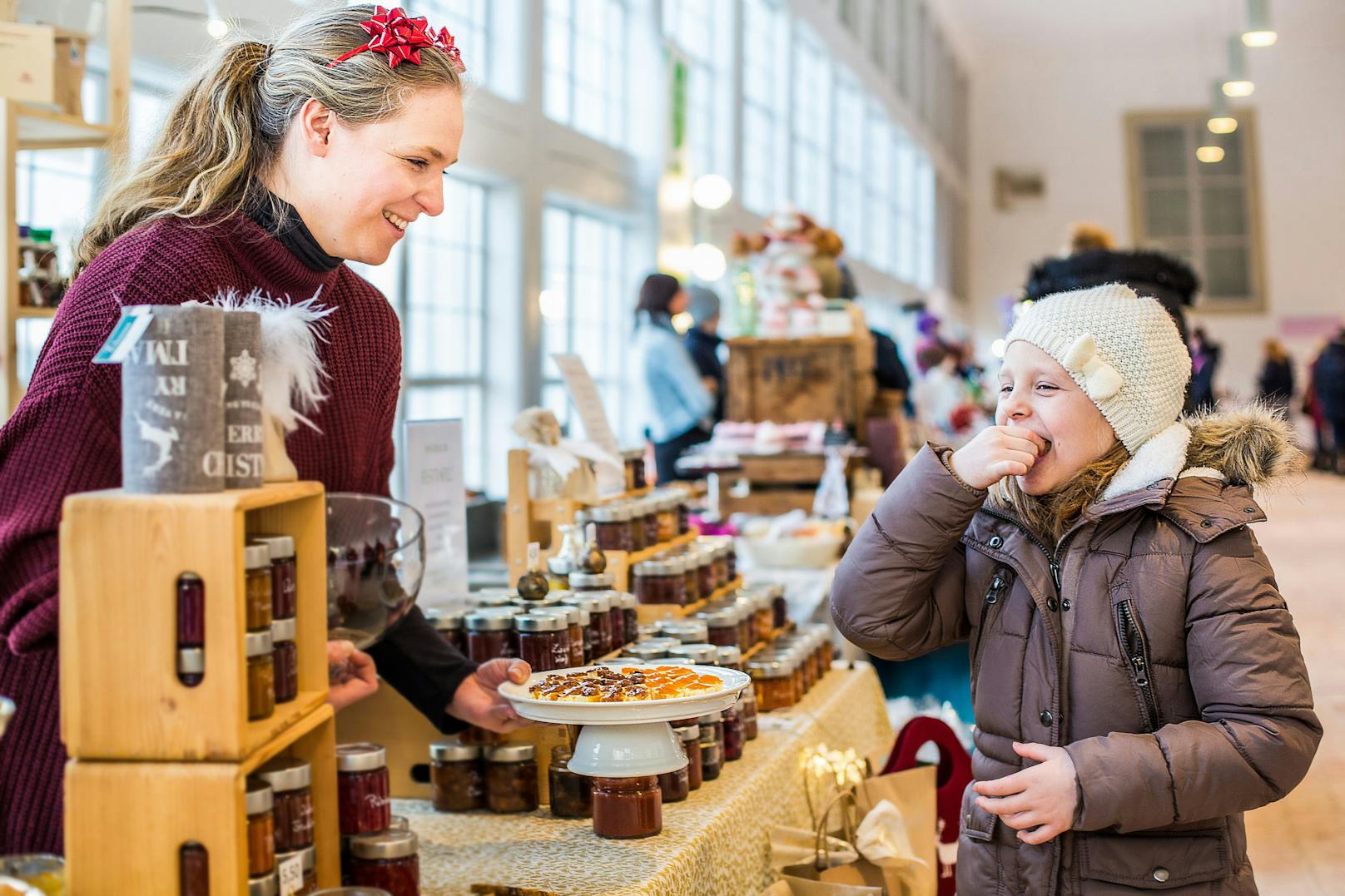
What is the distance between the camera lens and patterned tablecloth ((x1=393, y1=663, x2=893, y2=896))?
183 centimetres

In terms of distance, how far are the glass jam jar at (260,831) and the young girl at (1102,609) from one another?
2.83 ft

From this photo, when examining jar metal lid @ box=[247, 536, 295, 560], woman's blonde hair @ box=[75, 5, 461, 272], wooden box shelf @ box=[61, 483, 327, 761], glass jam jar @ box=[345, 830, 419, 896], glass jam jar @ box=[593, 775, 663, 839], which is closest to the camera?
wooden box shelf @ box=[61, 483, 327, 761]

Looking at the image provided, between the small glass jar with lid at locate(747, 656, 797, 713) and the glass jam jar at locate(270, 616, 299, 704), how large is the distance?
1447 millimetres

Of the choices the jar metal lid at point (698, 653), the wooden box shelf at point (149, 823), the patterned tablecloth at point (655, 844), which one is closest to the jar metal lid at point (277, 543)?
the wooden box shelf at point (149, 823)

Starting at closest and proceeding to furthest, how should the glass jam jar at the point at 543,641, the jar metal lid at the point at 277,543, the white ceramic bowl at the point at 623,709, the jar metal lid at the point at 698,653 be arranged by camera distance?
the jar metal lid at the point at 277,543
the white ceramic bowl at the point at 623,709
the glass jam jar at the point at 543,641
the jar metal lid at the point at 698,653

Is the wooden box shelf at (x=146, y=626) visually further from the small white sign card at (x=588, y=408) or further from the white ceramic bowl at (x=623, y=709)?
the small white sign card at (x=588, y=408)

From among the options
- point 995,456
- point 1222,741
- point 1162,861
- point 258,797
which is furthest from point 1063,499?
point 258,797

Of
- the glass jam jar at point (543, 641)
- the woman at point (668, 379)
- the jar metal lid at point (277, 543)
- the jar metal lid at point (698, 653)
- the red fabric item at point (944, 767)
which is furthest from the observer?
the woman at point (668, 379)

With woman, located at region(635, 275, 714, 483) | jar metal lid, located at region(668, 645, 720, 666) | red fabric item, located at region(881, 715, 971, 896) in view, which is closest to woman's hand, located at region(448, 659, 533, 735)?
jar metal lid, located at region(668, 645, 720, 666)

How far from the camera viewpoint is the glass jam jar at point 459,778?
2.20 meters

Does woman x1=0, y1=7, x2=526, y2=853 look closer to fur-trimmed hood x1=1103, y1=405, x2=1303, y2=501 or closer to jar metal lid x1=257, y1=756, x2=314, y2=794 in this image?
jar metal lid x1=257, y1=756, x2=314, y2=794

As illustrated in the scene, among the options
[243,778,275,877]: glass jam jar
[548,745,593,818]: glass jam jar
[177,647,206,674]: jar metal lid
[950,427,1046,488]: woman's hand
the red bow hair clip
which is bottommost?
[548,745,593,818]: glass jam jar

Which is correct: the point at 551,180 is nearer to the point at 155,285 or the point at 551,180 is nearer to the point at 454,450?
the point at 454,450

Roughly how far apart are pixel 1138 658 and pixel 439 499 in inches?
63.4
